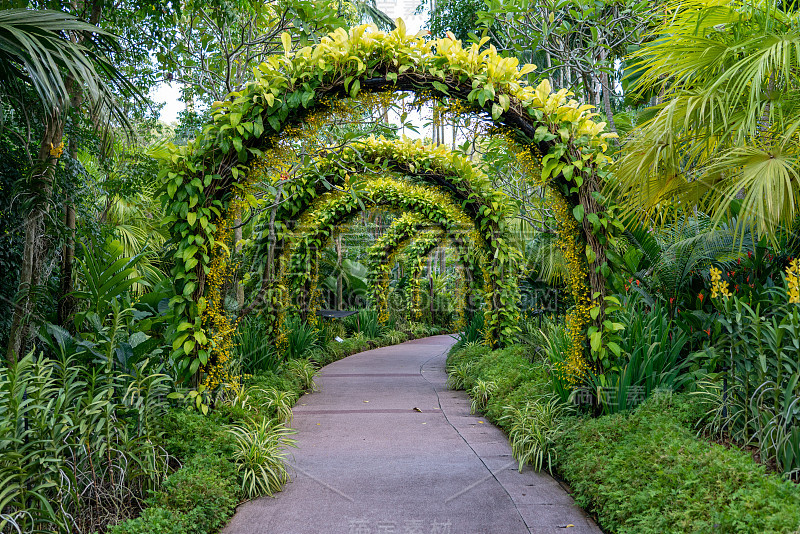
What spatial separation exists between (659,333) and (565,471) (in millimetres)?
1396

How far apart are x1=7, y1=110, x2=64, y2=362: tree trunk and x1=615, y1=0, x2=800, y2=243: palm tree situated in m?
4.13

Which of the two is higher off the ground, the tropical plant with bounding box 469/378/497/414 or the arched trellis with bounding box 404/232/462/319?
the arched trellis with bounding box 404/232/462/319

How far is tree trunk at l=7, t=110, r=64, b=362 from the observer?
3607 mm

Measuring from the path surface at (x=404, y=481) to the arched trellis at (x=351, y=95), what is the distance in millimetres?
1201

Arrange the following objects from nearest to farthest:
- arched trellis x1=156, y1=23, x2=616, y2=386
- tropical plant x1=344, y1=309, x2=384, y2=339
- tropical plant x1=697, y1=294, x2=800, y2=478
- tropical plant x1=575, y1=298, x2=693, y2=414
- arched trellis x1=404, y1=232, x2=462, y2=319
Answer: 1. tropical plant x1=697, y1=294, x2=800, y2=478
2. tropical plant x1=575, y1=298, x2=693, y2=414
3. arched trellis x1=156, y1=23, x2=616, y2=386
4. tropical plant x1=344, y1=309, x2=384, y2=339
5. arched trellis x1=404, y1=232, x2=462, y2=319

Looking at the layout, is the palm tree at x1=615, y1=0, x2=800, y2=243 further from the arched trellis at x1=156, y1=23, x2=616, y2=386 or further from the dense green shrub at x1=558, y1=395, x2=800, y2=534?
the dense green shrub at x1=558, y1=395, x2=800, y2=534

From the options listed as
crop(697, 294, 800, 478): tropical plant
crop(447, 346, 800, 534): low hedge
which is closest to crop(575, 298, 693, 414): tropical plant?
crop(447, 346, 800, 534): low hedge

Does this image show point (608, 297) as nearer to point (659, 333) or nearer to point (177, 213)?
point (659, 333)

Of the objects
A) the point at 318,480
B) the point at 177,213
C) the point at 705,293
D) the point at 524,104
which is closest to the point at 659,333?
the point at 705,293

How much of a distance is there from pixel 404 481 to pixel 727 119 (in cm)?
325

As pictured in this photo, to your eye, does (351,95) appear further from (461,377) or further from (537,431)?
(461,377)

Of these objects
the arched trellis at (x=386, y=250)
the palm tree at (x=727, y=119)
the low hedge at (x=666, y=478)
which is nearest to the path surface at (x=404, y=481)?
the low hedge at (x=666, y=478)

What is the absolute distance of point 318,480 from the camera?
3.72 meters

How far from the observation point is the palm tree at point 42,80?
9.63 ft
